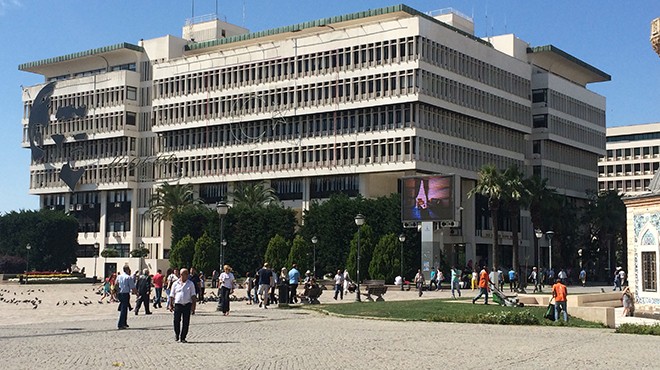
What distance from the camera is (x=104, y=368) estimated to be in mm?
15305

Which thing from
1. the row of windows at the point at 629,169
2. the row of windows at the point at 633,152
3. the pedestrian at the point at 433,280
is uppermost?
the row of windows at the point at 633,152

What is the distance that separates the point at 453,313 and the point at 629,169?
110 meters

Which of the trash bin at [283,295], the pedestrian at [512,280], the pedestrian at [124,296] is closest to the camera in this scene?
the pedestrian at [124,296]

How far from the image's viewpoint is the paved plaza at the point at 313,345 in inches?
641

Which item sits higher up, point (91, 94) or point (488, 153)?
point (91, 94)

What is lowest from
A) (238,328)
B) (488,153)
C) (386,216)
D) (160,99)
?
(238,328)

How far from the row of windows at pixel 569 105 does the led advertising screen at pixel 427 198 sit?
3139 centimetres

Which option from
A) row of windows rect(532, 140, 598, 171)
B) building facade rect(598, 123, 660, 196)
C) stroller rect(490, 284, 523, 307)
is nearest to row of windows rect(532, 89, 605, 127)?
row of windows rect(532, 140, 598, 171)

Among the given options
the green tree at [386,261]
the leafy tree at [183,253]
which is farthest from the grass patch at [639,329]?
the leafy tree at [183,253]

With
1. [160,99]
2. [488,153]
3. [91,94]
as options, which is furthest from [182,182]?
[488,153]

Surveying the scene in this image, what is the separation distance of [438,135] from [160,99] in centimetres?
3145

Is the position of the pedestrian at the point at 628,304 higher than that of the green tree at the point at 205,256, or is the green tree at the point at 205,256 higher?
the green tree at the point at 205,256

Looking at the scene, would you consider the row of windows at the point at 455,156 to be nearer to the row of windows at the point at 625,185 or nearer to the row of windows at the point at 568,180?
the row of windows at the point at 568,180

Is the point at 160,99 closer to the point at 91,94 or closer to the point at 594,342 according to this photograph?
the point at 91,94
